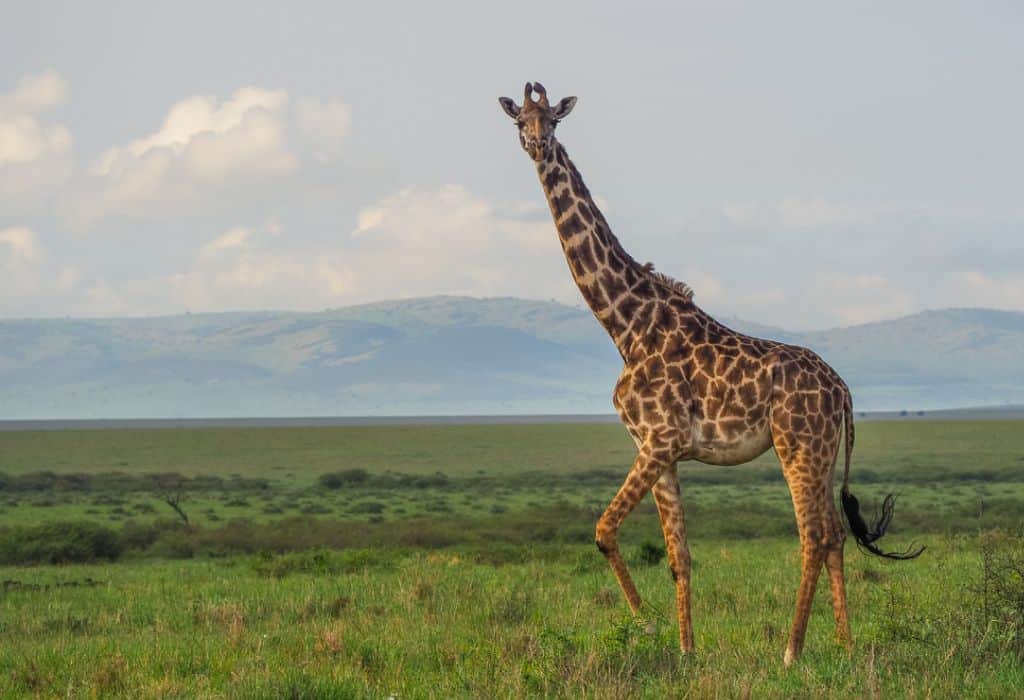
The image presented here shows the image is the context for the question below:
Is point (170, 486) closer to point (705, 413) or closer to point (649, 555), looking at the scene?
point (649, 555)

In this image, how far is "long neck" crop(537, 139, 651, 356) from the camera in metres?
10.3

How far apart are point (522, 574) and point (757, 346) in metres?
9.44

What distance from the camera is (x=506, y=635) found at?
11156mm

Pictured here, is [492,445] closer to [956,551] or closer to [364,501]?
[364,501]

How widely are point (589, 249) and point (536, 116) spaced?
1.27m

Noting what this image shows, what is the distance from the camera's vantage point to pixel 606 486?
5816cm

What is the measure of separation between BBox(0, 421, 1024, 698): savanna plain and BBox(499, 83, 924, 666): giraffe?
651 mm

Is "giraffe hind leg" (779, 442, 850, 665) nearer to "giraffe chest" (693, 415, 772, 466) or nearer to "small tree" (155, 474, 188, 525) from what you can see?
"giraffe chest" (693, 415, 772, 466)

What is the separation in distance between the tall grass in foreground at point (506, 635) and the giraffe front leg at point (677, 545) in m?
0.24

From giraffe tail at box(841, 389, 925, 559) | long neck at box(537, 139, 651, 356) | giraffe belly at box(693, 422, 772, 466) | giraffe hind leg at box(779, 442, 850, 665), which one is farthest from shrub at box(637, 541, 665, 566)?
giraffe belly at box(693, 422, 772, 466)

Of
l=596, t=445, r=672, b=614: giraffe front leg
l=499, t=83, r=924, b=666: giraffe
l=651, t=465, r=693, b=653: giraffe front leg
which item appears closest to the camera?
l=596, t=445, r=672, b=614: giraffe front leg

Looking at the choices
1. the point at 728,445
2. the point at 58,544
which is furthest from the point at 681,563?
the point at 58,544

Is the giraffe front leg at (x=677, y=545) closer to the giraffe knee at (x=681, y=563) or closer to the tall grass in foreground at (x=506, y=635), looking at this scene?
the giraffe knee at (x=681, y=563)

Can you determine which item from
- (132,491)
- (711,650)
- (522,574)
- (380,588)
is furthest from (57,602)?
(132,491)
